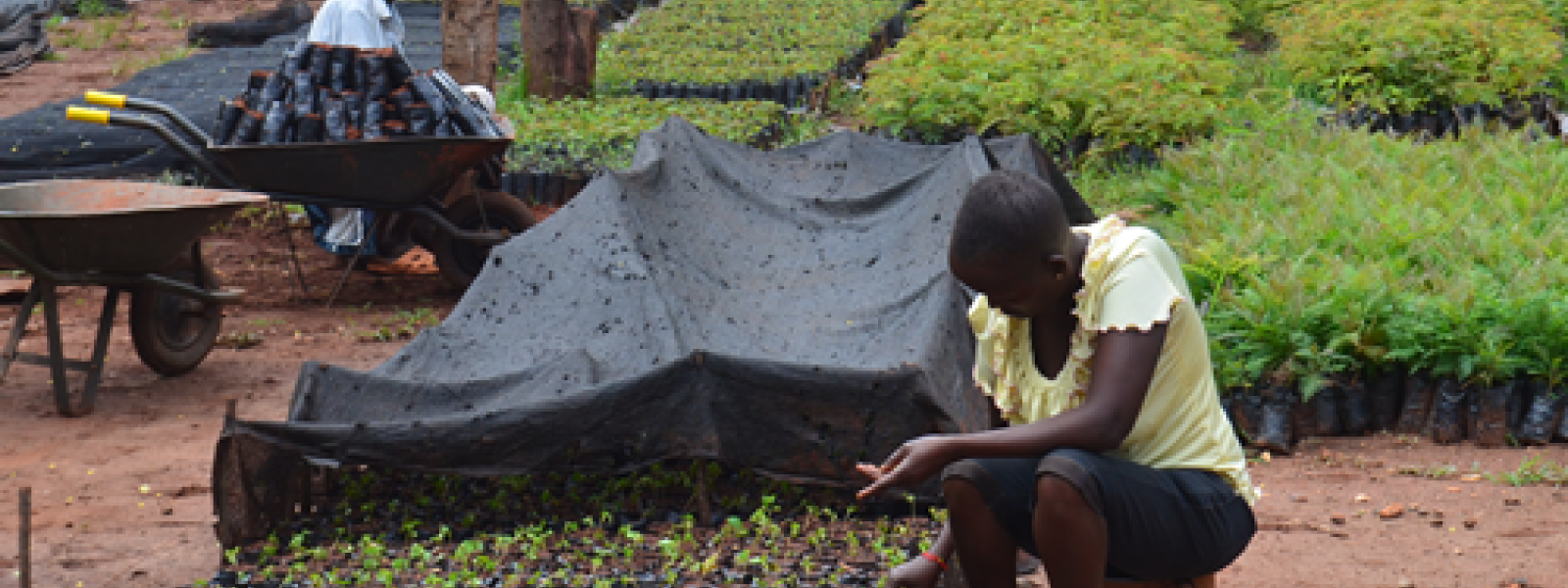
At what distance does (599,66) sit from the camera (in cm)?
1249

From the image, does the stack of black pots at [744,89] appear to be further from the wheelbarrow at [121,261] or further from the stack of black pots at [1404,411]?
the stack of black pots at [1404,411]

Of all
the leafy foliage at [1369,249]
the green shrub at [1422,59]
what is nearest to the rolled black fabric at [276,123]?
the leafy foliage at [1369,249]

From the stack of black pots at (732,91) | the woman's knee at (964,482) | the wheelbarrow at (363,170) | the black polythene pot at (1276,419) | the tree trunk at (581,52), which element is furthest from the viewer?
the stack of black pots at (732,91)

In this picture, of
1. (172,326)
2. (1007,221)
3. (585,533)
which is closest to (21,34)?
(172,326)

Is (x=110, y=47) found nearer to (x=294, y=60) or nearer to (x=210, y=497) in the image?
(x=294, y=60)

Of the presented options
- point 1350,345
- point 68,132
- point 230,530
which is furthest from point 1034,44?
point 230,530

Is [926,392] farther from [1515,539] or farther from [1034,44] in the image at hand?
[1034,44]

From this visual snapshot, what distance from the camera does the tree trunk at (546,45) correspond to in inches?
408

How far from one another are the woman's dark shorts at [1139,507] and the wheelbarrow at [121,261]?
3966 millimetres

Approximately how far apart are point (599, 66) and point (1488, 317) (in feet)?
29.1

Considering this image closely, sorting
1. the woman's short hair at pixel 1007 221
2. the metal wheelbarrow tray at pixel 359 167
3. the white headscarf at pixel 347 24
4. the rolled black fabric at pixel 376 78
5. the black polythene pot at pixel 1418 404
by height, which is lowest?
the black polythene pot at pixel 1418 404

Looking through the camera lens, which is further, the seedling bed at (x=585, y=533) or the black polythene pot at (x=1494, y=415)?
the black polythene pot at (x=1494, y=415)

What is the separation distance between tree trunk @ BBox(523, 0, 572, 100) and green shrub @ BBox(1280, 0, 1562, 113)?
534 centimetres

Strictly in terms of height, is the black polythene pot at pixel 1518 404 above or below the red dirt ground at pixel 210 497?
above
